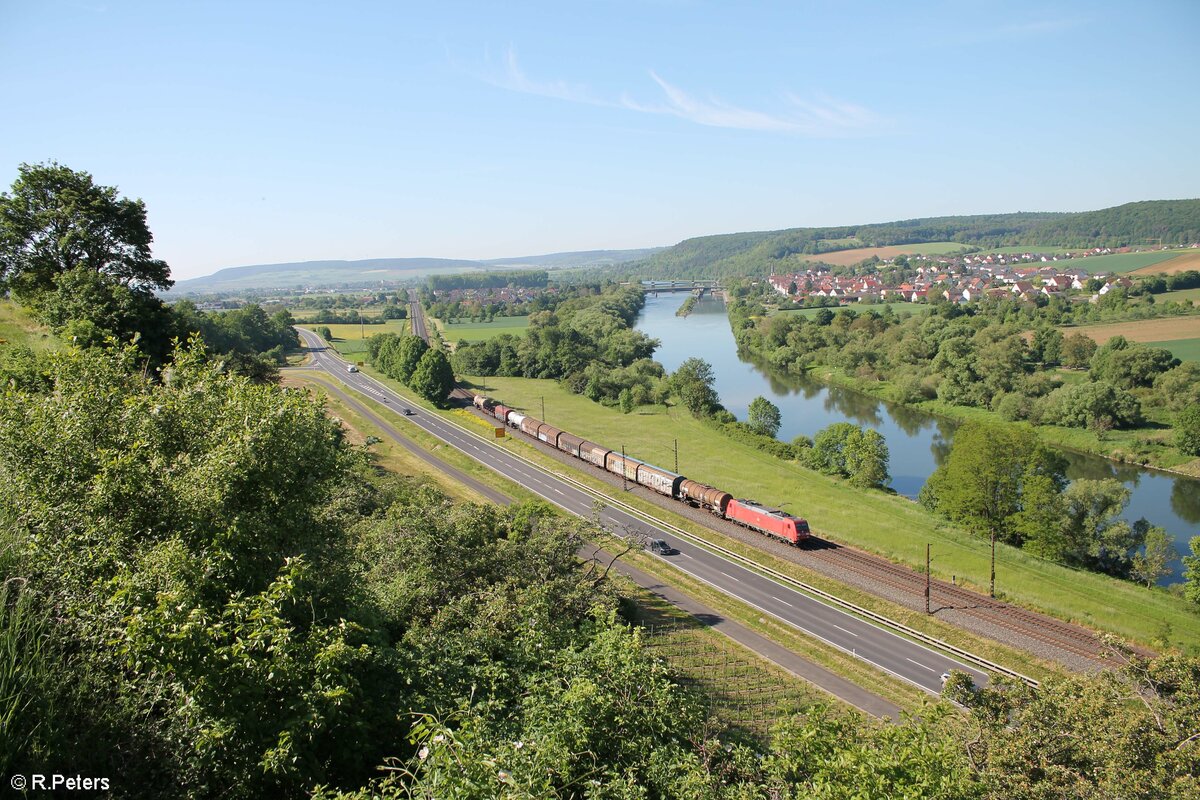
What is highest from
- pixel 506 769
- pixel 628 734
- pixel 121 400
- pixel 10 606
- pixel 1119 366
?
pixel 121 400

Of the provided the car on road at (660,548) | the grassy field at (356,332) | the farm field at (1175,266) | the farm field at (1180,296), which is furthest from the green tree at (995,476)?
the farm field at (1175,266)

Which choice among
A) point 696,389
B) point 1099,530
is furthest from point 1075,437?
point 696,389

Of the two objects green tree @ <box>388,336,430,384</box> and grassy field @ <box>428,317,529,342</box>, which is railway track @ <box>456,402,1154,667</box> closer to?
green tree @ <box>388,336,430,384</box>

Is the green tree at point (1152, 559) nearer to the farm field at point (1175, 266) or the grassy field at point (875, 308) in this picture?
the grassy field at point (875, 308)

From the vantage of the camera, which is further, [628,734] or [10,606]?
[628,734]

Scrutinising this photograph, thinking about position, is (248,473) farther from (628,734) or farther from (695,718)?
(695,718)

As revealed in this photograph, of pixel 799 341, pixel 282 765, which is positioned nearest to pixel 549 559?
pixel 282 765
